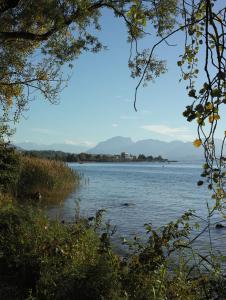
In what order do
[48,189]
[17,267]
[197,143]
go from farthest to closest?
[48,189]
[17,267]
[197,143]

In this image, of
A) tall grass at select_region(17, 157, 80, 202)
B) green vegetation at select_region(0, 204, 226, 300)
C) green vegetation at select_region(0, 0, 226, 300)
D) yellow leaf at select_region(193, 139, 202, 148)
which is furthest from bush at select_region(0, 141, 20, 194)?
yellow leaf at select_region(193, 139, 202, 148)

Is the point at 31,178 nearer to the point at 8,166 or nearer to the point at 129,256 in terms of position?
the point at 8,166

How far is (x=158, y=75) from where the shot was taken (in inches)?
606

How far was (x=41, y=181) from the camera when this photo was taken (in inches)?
1086

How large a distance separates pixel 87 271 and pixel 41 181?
856 inches

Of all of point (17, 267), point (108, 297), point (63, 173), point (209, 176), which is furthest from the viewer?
point (63, 173)

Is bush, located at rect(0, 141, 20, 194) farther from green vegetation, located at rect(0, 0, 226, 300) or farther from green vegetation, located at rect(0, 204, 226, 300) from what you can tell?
green vegetation, located at rect(0, 204, 226, 300)

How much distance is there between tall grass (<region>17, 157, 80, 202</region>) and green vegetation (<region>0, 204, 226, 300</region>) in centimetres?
1719

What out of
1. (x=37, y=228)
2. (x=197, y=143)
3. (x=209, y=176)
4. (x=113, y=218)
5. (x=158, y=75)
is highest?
(x=158, y=75)

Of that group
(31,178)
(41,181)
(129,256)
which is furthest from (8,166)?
(129,256)

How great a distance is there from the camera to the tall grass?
2623 cm

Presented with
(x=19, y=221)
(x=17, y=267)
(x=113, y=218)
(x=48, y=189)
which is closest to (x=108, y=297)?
(x=17, y=267)

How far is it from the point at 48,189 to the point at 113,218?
851 centimetres

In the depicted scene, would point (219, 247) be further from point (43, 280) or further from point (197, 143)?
point (197, 143)
